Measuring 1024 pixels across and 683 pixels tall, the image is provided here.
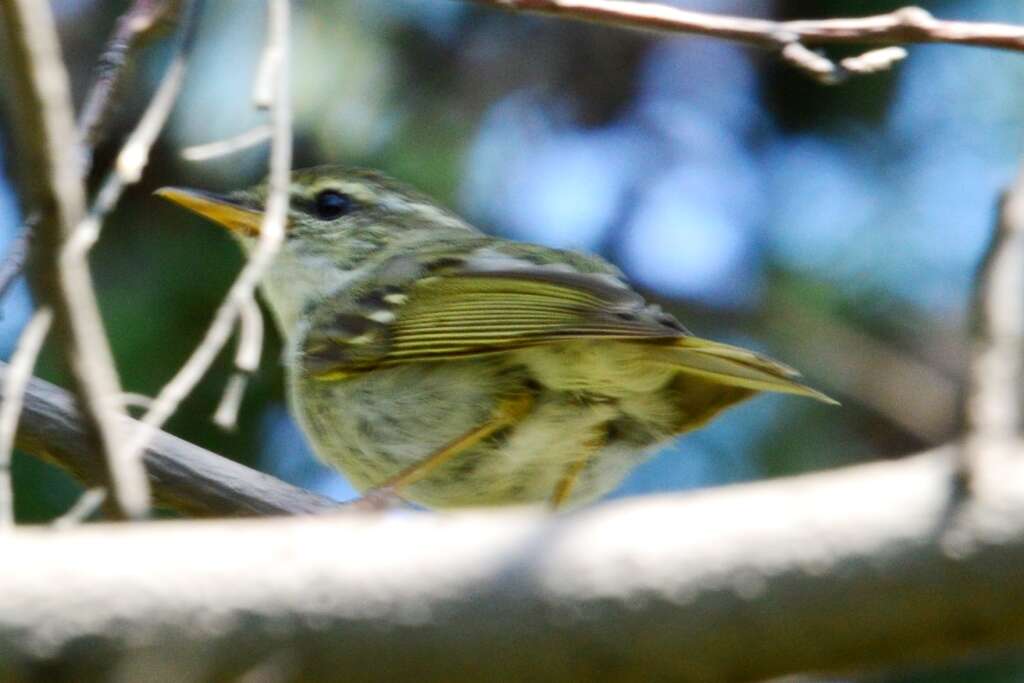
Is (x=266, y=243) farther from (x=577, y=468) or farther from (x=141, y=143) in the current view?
(x=577, y=468)

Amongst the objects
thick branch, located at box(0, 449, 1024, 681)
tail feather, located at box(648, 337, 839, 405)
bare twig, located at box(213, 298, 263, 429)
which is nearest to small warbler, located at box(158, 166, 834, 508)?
tail feather, located at box(648, 337, 839, 405)

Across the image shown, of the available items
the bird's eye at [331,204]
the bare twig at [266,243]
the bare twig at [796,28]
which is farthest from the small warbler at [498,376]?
the bare twig at [266,243]

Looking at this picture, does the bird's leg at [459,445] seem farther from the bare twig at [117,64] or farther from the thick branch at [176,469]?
the bare twig at [117,64]

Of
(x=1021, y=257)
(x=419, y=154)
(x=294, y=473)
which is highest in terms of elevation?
(x=1021, y=257)

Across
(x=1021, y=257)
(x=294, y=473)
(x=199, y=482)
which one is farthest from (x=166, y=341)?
(x=1021, y=257)

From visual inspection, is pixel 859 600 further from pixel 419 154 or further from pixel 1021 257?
pixel 419 154
